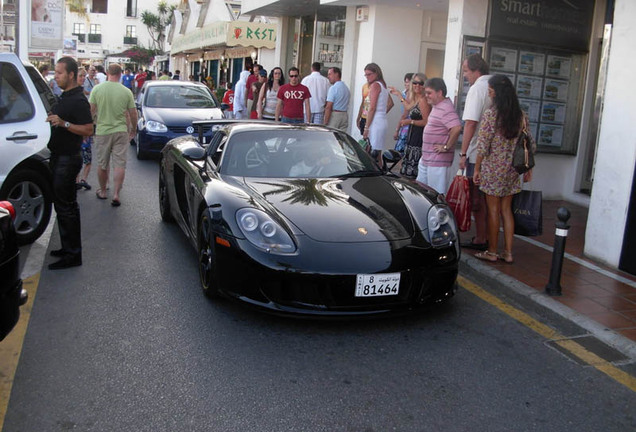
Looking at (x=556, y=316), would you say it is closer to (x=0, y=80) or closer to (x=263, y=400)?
(x=263, y=400)

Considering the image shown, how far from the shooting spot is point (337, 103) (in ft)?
38.1

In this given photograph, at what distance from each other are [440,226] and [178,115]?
347 inches

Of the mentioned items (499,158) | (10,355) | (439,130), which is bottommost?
(10,355)

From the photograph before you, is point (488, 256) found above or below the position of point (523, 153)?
below

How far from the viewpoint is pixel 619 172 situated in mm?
6094

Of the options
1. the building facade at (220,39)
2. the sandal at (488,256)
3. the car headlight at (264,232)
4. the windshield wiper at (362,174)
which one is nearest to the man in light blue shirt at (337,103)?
the sandal at (488,256)

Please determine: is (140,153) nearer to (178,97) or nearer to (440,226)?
(178,97)

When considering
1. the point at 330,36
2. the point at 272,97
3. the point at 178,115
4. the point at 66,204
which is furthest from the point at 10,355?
the point at 330,36

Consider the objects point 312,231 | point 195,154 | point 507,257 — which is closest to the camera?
point 312,231

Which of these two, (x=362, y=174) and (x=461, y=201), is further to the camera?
(x=461, y=201)

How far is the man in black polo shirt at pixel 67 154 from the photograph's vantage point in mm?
5484

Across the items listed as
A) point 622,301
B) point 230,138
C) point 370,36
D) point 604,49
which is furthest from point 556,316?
point 370,36

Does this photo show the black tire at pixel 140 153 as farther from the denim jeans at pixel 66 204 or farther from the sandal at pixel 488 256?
the sandal at pixel 488 256

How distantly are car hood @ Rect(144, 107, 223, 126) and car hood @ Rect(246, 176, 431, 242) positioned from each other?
7.59m
